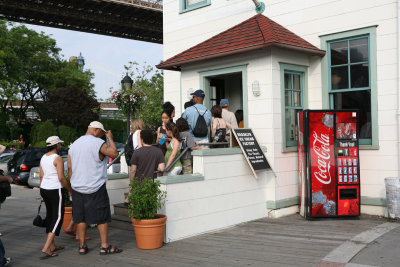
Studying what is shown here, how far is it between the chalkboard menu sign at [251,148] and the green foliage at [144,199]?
2.23 m

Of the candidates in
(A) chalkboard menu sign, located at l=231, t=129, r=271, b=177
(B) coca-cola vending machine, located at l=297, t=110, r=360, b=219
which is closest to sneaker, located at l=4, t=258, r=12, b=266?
(A) chalkboard menu sign, located at l=231, t=129, r=271, b=177

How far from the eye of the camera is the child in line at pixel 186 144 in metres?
7.55

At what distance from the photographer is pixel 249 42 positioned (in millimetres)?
8781

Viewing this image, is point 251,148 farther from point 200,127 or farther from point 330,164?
point 330,164

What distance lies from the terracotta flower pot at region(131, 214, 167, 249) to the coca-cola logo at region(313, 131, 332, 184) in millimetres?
3397

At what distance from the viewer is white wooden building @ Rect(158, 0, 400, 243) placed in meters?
8.41

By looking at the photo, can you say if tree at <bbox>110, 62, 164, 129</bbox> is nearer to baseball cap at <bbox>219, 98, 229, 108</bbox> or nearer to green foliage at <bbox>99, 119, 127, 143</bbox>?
baseball cap at <bbox>219, 98, 229, 108</bbox>

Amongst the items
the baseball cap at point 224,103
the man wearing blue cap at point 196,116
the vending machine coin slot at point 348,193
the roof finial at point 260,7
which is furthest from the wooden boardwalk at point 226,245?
the roof finial at point 260,7

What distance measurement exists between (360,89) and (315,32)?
1.57m

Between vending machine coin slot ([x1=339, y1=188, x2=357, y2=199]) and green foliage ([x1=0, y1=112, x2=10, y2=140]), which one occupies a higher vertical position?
green foliage ([x1=0, y1=112, x2=10, y2=140])

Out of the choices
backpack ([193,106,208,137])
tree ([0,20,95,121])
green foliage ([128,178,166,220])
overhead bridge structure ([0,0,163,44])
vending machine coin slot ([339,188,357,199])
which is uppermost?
overhead bridge structure ([0,0,163,44])

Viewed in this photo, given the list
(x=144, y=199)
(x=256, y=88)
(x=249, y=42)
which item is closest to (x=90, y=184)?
(x=144, y=199)

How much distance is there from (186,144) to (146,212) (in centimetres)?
163

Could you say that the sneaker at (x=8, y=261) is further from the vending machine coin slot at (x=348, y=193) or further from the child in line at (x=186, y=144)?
the vending machine coin slot at (x=348, y=193)
